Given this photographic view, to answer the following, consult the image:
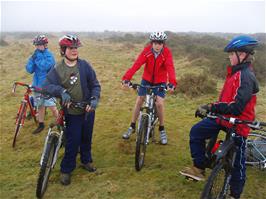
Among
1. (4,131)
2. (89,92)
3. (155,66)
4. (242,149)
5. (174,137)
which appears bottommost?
(4,131)

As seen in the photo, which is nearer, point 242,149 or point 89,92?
point 242,149

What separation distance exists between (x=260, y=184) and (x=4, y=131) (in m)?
6.64

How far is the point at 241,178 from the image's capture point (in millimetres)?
4469

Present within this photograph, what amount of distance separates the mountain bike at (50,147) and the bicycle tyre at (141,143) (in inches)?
43.8

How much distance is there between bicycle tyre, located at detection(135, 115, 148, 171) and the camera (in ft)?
18.5

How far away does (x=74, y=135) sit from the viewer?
5.29 meters

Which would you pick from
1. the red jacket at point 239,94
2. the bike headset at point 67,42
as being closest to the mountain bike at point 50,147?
the bike headset at point 67,42

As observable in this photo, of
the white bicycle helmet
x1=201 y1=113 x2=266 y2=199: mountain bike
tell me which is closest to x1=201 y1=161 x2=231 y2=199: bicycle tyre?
x1=201 y1=113 x2=266 y2=199: mountain bike

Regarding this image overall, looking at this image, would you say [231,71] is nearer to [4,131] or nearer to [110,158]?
[110,158]

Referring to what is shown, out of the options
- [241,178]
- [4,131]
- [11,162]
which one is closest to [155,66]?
[241,178]

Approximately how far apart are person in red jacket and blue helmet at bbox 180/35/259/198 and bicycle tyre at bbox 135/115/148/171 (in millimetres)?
1199

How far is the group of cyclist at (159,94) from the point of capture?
160 inches

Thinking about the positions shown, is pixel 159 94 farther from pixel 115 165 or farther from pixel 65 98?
pixel 65 98

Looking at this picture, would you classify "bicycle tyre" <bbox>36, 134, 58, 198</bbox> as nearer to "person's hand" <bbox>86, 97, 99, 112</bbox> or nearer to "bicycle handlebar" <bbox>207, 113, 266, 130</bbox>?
"person's hand" <bbox>86, 97, 99, 112</bbox>
